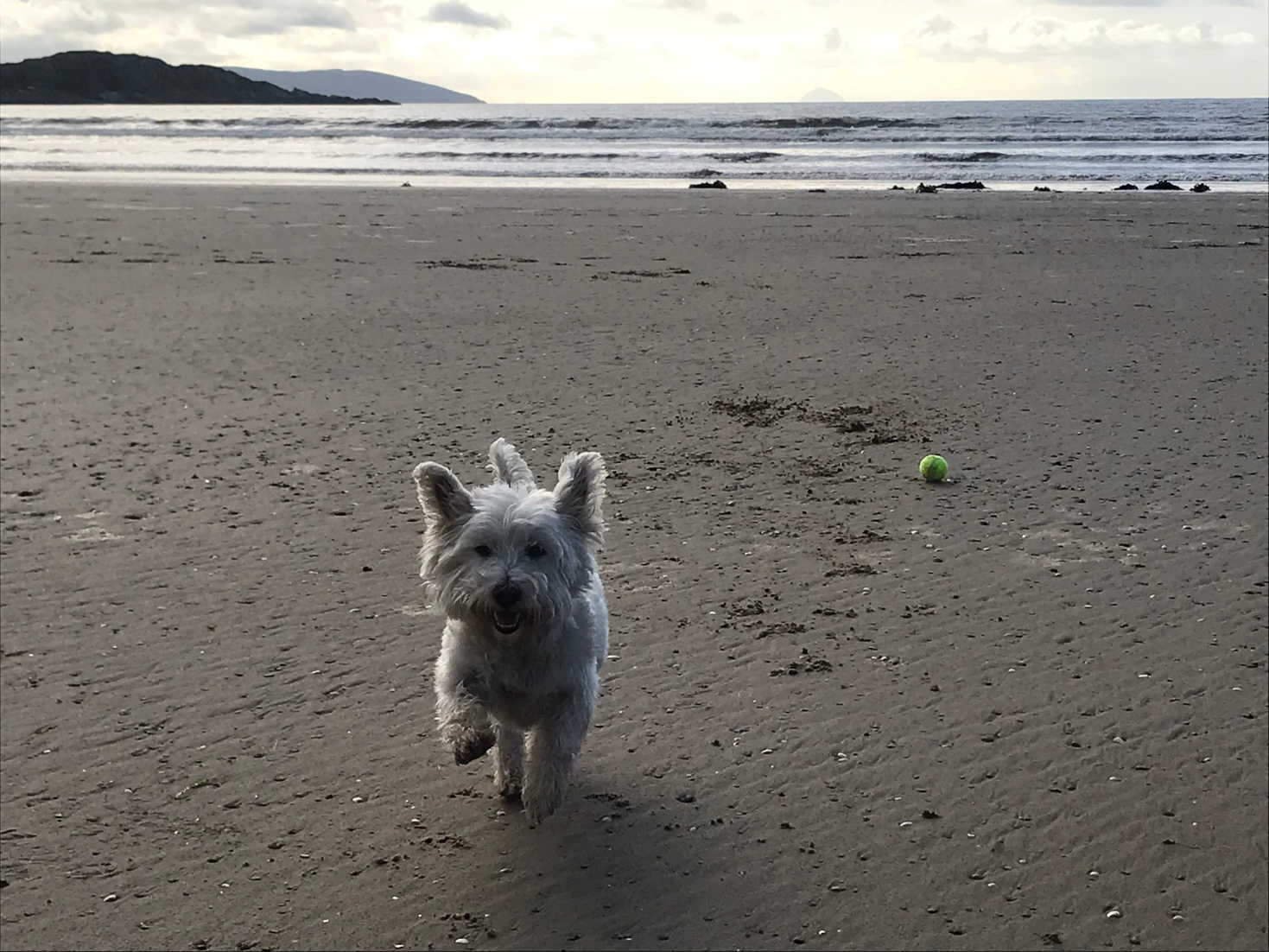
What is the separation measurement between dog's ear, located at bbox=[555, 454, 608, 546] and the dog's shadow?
37.6 inches

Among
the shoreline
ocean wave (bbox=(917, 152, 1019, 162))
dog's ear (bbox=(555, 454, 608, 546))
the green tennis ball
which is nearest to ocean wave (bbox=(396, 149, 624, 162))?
the shoreline

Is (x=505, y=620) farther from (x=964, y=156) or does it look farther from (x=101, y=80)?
(x=101, y=80)

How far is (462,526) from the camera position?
14.5 feet

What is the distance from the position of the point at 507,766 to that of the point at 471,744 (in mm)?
447

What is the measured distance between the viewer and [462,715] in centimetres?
428

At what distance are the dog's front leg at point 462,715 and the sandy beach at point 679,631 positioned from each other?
33 cm

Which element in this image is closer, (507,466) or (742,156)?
(507,466)

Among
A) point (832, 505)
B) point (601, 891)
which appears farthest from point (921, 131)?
point (601, 891)

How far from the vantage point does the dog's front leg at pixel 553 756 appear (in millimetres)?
4273

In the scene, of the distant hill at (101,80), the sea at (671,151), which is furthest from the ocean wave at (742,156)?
the distant hill at (101,80)

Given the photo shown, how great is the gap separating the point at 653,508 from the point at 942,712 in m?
2.79

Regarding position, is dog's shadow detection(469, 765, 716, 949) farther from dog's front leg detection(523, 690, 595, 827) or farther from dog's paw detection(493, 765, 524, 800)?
dog's front leg detection(523, 690, 595, 827)

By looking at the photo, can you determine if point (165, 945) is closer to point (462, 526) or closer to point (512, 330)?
point (462, 526)

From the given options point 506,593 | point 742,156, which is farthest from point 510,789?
point 742,156
